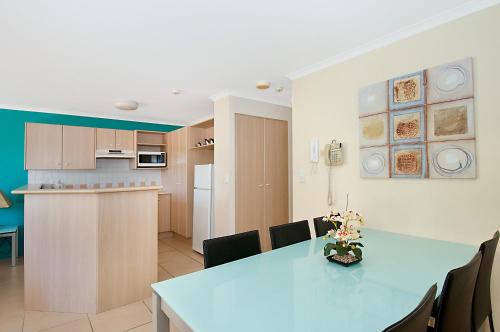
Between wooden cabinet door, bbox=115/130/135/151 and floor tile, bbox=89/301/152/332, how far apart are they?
3.29 m

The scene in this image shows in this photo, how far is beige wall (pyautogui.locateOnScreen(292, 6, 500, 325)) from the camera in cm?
174

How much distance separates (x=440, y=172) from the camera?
193 cm

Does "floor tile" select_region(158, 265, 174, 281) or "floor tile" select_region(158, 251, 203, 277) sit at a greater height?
"floor tile" select_region(158, 265, 174, 281)

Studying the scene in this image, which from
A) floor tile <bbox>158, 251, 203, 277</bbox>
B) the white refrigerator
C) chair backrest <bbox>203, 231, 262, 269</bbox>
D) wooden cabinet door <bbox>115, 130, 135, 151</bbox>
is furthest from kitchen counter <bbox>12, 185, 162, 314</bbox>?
wooden cabinet door <bbox>115, 130, 135, 151</bbox>

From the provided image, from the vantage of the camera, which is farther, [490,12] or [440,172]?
[440,172]

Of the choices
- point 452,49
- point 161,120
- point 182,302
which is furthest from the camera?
point 161,120

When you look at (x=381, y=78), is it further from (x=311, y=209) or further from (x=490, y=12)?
(x=311, y=209)

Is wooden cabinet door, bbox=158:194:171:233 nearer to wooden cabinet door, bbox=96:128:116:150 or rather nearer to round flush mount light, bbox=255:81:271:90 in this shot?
wooden cabinet door, bbox=96:128:116:150

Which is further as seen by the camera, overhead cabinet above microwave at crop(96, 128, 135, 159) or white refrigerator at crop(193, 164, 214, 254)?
overhead cabinet above microwave at crop(96, 128, 135, 159)

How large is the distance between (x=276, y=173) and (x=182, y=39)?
253 cm

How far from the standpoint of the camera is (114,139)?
4965 millimetres

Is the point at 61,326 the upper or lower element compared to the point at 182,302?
lower

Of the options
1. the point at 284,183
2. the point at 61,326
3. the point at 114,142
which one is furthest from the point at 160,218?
the point at 61,326

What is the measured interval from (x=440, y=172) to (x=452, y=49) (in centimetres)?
91
